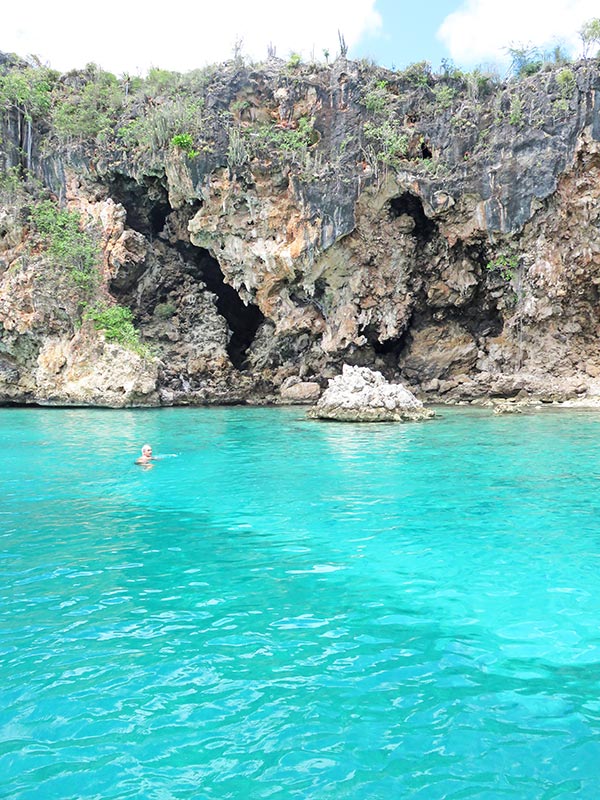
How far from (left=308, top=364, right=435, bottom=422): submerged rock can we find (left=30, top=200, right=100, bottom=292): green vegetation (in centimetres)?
1661

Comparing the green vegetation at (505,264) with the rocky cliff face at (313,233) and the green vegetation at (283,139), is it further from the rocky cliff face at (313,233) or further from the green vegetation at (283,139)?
the green vegetation at (283,139)

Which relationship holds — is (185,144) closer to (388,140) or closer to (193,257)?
(193,257)

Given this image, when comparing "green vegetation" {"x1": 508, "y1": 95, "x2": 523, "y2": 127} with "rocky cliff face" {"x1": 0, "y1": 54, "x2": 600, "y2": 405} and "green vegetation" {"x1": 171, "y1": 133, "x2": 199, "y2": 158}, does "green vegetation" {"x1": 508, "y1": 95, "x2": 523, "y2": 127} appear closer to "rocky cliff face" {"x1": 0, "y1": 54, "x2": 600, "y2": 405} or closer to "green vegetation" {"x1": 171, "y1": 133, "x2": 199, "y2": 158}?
"rocky cliff face" {"x1": 0, "y1": 54, "x2": 600, "y2": 405}

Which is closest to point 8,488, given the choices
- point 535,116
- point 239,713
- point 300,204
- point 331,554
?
point 331,554

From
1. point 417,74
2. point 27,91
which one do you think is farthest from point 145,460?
point 27,91

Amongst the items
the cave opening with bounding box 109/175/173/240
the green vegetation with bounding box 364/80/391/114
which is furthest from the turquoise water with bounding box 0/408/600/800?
the cave opening with bounding box 109/175/173/240

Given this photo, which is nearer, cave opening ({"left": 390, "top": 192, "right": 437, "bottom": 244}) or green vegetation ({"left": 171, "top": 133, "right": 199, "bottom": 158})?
green vegetation ({"left": 171, "top": 133, "right": 199, "bottom": 158})

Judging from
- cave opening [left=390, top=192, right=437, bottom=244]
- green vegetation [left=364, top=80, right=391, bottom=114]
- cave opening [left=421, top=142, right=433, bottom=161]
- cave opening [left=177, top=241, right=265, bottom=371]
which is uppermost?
green vegetation [left=364, top=80, right=391, bottom=114]

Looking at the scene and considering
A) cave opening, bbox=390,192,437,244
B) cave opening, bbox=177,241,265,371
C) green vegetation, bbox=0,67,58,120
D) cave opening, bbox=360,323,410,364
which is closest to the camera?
cave opening, bbox=390,192,437,244

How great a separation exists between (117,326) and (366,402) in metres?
16.2

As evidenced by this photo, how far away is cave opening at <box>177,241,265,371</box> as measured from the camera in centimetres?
3603

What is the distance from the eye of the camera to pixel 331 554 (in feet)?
22.5

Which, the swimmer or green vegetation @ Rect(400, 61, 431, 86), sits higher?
green vegetation @ Rect(400, 61, 431, 86)

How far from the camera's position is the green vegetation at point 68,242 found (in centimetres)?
3231
